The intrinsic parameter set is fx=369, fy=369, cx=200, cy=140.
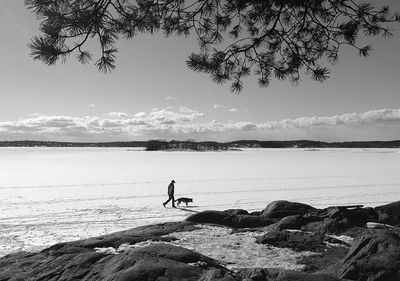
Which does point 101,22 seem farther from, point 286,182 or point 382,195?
point 286,182

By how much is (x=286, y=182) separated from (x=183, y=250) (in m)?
19.7

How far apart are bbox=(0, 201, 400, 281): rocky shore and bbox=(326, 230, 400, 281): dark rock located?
0.01 m

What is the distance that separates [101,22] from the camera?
4.81 meters

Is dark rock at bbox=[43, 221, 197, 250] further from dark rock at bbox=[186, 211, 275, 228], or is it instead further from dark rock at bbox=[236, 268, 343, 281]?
dark rock at bbox=[236, 268, 343, 281]

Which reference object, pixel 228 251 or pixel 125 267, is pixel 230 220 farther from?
pixel 125 267

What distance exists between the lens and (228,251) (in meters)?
6.65

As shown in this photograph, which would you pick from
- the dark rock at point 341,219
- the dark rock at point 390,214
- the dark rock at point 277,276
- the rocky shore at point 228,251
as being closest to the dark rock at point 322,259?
the rocky shore at point 228,251

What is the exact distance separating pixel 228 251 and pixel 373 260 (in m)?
2.49

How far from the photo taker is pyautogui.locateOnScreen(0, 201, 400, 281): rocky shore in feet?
14.9

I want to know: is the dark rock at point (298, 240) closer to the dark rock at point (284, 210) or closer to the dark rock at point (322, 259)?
the dark rock at point (322, 259)

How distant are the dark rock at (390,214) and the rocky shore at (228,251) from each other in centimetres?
4

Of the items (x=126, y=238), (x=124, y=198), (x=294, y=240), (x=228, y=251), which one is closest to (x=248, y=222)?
(x=294, y=240)

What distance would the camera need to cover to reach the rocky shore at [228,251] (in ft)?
14.9

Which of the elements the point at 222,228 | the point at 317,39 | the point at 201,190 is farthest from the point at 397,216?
the point at 201,190
